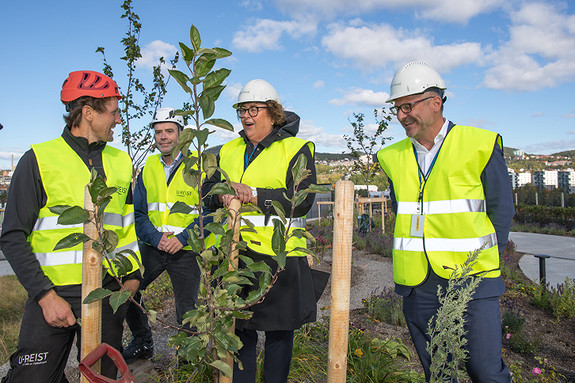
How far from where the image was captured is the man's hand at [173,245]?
3.31 m

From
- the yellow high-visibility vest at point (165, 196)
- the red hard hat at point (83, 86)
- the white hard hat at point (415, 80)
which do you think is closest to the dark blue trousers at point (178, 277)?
the yellow high-visibility vest at point (165, 196)

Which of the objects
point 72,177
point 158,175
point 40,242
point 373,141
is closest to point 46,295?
point 40,242

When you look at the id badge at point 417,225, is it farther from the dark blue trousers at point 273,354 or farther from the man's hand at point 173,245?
the man's hand at point 173,245

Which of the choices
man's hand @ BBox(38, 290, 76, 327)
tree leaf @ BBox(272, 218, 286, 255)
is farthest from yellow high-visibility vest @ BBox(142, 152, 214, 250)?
tree leaf @ BBox(272, 218, 286, 255)

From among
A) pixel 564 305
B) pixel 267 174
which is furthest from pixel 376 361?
pixel 564 305

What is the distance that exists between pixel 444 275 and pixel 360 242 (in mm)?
8772

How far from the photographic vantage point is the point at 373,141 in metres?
13.1

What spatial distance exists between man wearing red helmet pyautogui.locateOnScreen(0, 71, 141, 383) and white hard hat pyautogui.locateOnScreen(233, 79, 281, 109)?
75 centimetres

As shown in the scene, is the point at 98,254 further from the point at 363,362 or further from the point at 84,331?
the point at 363,362

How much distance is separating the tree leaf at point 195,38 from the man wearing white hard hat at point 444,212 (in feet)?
4.48

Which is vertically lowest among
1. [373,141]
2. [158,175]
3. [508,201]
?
[508,201]

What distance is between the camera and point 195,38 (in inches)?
53.6

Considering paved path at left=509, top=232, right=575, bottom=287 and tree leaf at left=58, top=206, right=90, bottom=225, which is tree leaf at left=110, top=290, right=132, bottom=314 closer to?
tree leaf at left=58, top=206, right=90, bottom=225

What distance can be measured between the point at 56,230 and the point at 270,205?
108 cm
